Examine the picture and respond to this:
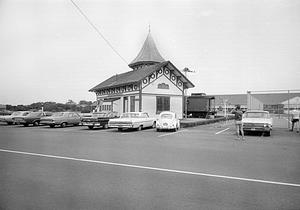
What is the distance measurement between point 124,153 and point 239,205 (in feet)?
16.6

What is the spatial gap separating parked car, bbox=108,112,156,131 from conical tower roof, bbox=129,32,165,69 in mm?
17313

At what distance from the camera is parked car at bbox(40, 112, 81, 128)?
66.9 ft

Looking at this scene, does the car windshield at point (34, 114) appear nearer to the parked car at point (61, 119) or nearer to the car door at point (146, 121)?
the parked car at point (61, 119)

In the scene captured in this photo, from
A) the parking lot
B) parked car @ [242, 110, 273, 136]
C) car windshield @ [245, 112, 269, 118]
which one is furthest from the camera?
car windshield @ [245, 112, 269, 118]

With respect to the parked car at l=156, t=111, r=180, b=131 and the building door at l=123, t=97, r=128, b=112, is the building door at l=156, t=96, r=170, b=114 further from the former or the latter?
the parked car at l=156, t=111, r=180, b=131

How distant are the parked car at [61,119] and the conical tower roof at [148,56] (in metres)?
15.2

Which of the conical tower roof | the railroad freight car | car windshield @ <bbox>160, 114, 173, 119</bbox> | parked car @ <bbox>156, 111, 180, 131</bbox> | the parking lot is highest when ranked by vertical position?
the conical tower roof

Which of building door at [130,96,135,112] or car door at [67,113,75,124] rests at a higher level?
building door at [130,96,135,112]

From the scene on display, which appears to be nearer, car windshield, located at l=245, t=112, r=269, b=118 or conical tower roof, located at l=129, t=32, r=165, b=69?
car windshield, located at l=245, t=112, r=269, b=118

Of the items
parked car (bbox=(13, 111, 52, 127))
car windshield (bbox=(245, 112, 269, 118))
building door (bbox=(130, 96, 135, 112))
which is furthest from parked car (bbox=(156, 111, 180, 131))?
parked car (bbox=(13, 111, 52, 127))

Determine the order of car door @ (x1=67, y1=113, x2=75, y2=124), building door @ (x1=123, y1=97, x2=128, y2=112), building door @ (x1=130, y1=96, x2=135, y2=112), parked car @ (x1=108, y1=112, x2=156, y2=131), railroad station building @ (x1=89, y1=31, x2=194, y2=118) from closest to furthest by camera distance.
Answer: parked car @ (x1=108, y1=112, x2=156, y2=131), car door @ (x1=67, y1=113, x2=75, y2=124), railroad station building @ (x1=89, y1=31, x2=194, y2=118), building door @ (x1=130, y1=96, x2=135, y2=112), building door @ (x1=123, y1=97, x2=128, y2=112)

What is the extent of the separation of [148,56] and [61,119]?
19.0m

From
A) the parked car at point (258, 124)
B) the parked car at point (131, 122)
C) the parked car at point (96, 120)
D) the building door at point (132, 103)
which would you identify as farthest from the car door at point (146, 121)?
the parked car at point (258, 124)

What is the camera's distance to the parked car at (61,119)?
66.9 ft
